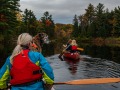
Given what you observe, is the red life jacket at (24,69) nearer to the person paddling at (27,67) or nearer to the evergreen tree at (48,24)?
the person paddling at (27,67)

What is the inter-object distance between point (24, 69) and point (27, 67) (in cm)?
7

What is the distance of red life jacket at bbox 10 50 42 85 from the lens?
19.2ft

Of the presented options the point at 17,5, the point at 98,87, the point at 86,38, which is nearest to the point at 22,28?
the point at 86,38

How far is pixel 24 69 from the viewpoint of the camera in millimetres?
5859

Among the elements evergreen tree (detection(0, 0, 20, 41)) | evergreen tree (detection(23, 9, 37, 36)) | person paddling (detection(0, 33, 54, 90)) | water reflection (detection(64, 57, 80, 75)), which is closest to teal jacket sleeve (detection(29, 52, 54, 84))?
person paddling (detection(0, 33, 54, 90))

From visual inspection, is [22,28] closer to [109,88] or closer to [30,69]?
[109,88]

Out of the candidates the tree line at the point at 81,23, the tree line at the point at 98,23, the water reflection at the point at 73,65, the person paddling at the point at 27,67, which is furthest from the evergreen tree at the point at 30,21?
the person paddling at the point at 27,67

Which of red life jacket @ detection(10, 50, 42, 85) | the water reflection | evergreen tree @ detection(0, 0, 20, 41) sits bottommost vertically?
the water reflection

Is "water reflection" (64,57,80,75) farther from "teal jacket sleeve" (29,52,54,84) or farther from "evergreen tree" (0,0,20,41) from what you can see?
"evergreen tree" (0,0,20,41)

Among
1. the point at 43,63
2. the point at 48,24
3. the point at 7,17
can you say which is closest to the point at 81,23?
the point at 48,24

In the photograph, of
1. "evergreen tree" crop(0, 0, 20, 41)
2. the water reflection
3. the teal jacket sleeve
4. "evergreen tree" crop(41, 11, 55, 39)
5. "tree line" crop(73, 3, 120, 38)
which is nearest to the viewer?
the teal jacket sleeve

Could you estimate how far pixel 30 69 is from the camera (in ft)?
19.2

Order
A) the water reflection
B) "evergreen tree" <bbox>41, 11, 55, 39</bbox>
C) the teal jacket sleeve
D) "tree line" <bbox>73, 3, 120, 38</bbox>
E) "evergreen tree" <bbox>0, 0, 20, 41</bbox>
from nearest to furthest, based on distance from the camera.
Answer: the teal jacket sleeve < the water reflection < "evergreen tree" <bbox>0, 0, 20, 41</bbox> < "tree line" <bbox>73, 3, 120, 38</bbox> < "evergreen tree" <bbox>41, 11, 55, 39</bbox>

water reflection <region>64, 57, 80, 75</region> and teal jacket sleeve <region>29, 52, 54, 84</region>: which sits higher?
teal jacket sleeve <region>29, 52, 54, 84</region>
